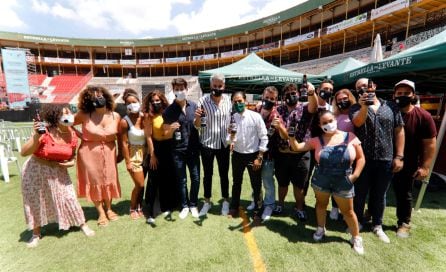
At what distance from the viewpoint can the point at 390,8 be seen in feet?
59.6

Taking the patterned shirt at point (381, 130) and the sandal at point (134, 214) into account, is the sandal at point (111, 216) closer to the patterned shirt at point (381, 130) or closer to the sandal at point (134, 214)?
the sandal at point (134, 214)

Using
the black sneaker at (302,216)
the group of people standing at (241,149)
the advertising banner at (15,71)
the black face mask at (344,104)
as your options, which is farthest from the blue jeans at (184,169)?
the advertising banner at (15,71)

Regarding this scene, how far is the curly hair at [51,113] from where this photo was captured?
2.80 meters

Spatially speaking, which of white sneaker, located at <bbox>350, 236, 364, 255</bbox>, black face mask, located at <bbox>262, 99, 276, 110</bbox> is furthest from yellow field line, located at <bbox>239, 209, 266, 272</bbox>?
black face mask, located at <bbox>262, 99, 276, 110</bbox>

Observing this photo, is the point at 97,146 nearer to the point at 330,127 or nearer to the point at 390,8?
the point at 330,127

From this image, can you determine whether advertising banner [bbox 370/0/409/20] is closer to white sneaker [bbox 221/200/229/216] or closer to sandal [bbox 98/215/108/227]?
white sneaker [bbox 221/200/229/216]

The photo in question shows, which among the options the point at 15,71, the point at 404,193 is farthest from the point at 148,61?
the point at 404,193

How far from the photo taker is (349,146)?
2.53 m

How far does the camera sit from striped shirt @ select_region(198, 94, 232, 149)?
133 inches

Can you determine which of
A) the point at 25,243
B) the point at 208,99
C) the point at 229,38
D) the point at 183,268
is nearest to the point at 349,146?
the point at 208,99

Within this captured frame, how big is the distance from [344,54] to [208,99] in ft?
77.5

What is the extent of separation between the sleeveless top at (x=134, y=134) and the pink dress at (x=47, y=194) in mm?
690

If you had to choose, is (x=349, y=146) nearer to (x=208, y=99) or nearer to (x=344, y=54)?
(x=208, y=99)

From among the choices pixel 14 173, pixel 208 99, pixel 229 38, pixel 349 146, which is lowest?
pixel 14 173
